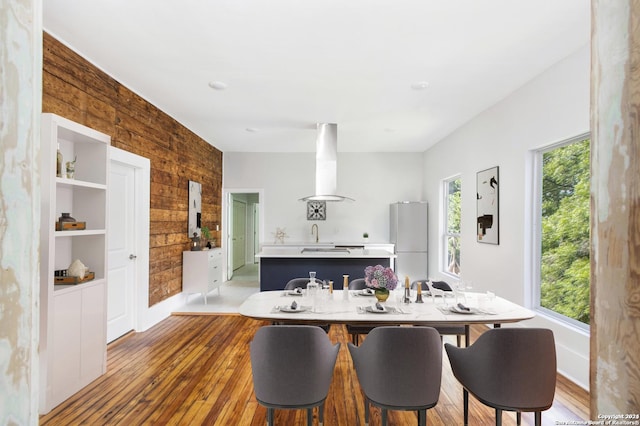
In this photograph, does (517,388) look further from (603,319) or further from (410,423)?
(603,319)

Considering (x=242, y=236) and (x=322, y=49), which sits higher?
(x=322, y=49)

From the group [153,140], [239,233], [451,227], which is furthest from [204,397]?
[239,233]

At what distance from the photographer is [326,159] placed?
498 centimetres

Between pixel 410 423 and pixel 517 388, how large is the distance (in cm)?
80

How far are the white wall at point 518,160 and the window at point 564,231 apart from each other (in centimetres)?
12

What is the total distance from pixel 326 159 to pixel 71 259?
11.0 ft

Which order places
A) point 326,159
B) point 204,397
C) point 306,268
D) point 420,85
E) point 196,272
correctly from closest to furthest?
point 204,397 → point 420,85 → point 306,268 → point 196,272 → point 326,159

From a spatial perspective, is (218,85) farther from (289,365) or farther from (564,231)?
(564,231)

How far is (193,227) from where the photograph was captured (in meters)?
5.26

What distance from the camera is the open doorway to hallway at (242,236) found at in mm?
7433

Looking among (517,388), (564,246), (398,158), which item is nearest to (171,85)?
(517,388)

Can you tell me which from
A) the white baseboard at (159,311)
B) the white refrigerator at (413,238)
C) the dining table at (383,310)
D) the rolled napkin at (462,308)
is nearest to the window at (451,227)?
the white refrigerator at (413,238)

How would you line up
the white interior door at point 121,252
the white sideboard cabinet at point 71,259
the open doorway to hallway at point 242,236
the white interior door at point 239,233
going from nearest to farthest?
1. the white sideboard cabinet at point 71,259
2. the white interior door at point 121,252
3. the open doorway to hallway at point 242,236
4. the white interior door at point 239,233

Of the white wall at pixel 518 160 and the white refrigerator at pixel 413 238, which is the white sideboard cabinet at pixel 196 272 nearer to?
the white refrigerator at pixel 413 238
